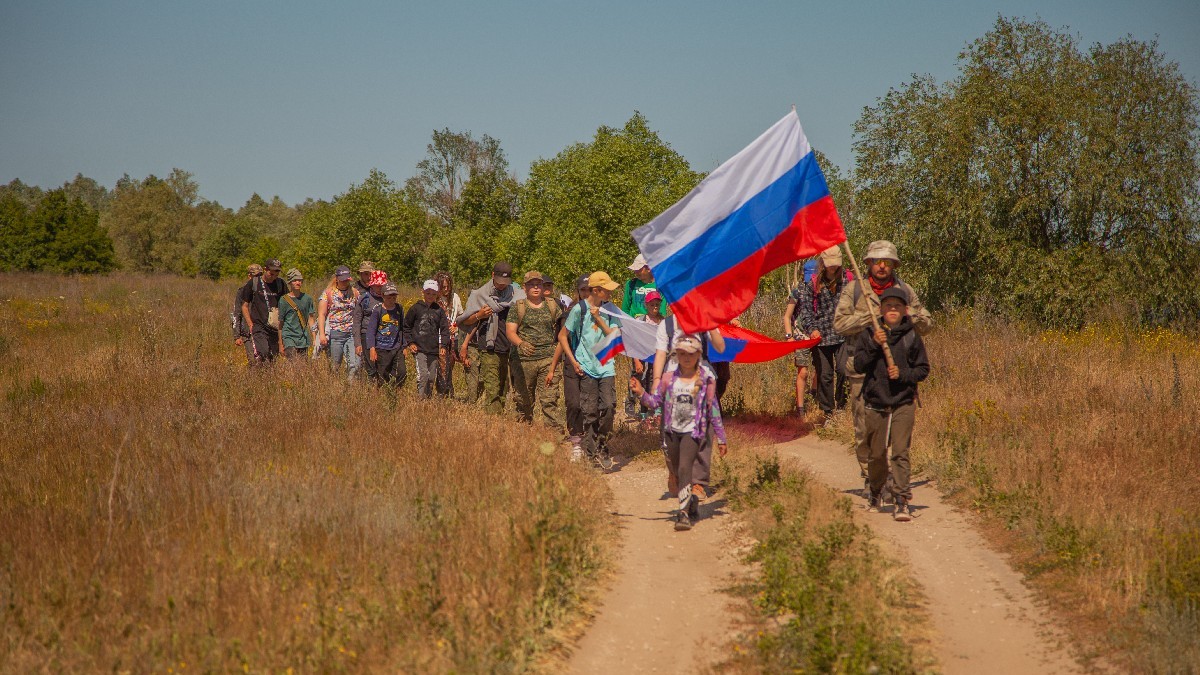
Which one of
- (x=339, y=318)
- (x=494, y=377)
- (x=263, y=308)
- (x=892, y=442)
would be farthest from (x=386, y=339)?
(x=892, y=442)

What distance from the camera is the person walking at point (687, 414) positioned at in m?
8.80

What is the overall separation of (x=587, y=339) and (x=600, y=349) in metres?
0.19

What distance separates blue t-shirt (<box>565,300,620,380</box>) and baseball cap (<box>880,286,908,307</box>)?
351 cm

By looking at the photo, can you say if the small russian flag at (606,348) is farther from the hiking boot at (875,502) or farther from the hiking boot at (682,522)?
the hiking boot at (875,502)

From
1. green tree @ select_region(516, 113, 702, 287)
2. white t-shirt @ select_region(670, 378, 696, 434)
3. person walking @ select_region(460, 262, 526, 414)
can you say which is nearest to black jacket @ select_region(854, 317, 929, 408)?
white t-shirt @ select_region(670, 378, 696, 434)

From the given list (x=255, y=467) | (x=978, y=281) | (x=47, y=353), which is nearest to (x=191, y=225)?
(x=47, y=353)

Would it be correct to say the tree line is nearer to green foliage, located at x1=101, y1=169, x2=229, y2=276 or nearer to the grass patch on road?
the grass patch on road

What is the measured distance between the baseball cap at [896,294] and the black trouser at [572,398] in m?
3.89

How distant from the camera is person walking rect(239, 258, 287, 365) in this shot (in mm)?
15383

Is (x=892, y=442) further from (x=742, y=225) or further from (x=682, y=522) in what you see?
(x=742, y=225)

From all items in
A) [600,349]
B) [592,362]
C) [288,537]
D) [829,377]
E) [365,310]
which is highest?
[365,310]

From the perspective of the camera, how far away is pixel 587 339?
37.0 feet

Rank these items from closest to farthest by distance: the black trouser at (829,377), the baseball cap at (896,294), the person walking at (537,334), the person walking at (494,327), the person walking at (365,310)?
the baseball cap at (896,294) < the person walking at (537,334) < the person walking at (494,327) < the black trouser at (829,377) < the person walking at (365,310)

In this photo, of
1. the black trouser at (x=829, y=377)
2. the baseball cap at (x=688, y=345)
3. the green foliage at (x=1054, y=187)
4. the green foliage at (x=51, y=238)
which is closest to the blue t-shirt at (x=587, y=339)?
the baseball cap at (x=688, y=345)
